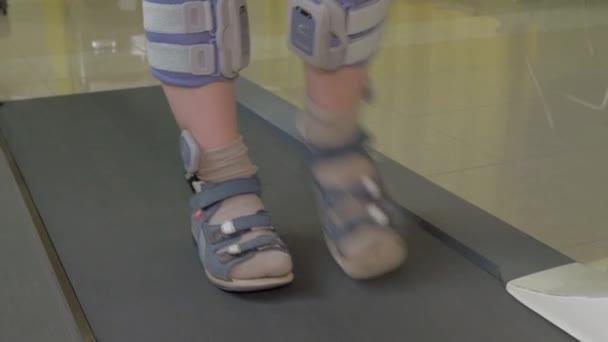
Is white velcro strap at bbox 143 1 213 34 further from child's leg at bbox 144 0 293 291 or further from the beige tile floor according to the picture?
the beige tile floor

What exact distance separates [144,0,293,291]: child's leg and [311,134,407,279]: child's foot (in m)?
0.08

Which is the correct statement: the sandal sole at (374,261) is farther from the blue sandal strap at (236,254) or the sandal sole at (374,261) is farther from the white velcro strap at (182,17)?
the white velcro strap at (182,17)

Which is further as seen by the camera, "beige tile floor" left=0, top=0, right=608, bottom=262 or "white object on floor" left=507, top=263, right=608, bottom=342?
"beige tile floor" left=0, top=0, right=608, bottom=262

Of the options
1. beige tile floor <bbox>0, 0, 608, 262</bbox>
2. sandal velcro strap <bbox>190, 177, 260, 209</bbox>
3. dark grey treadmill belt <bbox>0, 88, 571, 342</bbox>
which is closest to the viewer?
dark grey treadmill belt <bbox>0, 88, 571, 342</bbox>

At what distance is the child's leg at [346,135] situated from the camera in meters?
0.97

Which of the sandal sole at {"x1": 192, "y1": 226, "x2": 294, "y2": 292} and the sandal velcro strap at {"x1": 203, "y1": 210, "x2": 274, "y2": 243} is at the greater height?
the sandal velcro strap at {"x1": 203, "y1": 210, "x2": 274, "y2": 243}

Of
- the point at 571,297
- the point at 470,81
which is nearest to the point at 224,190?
the point at 571,297

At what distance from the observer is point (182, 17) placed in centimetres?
98

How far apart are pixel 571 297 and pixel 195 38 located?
0.55 metres

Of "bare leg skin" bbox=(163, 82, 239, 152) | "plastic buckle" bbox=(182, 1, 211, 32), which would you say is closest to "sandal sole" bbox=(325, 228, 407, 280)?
"bare leg skin" bbox=(163, 82, 239, 152)

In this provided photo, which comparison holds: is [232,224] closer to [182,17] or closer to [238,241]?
[238,241]

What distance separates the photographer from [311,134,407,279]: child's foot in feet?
3.19

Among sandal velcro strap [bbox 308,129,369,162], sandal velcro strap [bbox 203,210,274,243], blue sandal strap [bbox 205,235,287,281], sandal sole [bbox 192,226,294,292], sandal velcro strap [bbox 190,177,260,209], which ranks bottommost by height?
sandal sole [bbox 192,226,294,292]

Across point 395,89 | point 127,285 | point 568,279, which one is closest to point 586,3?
point 395,89
